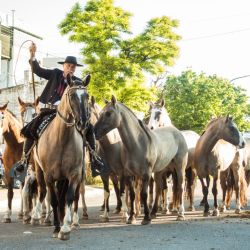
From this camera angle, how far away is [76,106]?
8.91 metres

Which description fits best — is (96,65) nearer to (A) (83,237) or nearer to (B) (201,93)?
(A) (83,237)

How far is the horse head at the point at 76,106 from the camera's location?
29.0 feet

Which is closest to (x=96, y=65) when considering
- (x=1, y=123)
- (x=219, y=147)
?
(x=219, y=147)

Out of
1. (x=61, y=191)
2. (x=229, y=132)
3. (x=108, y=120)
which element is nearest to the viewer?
(x=61, y=191)

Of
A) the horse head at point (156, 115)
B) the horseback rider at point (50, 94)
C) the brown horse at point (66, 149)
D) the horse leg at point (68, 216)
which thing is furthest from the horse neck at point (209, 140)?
the horse leg at point (68, 216)

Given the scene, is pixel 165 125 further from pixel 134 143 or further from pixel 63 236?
pixel 63 236

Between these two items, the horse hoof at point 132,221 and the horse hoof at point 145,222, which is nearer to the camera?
the horse hoof at point 145,222

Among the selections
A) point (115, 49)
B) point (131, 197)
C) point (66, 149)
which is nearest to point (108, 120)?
point (131, 197)

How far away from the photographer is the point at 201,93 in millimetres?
52938

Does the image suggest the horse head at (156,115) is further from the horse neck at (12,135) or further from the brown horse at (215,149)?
the horse neck at (12,135)

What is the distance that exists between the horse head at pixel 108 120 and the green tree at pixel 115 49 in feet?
55.7

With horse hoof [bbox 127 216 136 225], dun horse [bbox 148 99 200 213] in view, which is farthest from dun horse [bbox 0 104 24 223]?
dun horse [bbox 148 99 200 213]

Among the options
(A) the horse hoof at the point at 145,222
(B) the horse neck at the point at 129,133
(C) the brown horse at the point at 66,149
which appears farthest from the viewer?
(B) the horse neck at the point at 129,133

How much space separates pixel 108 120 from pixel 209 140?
3603 mm
